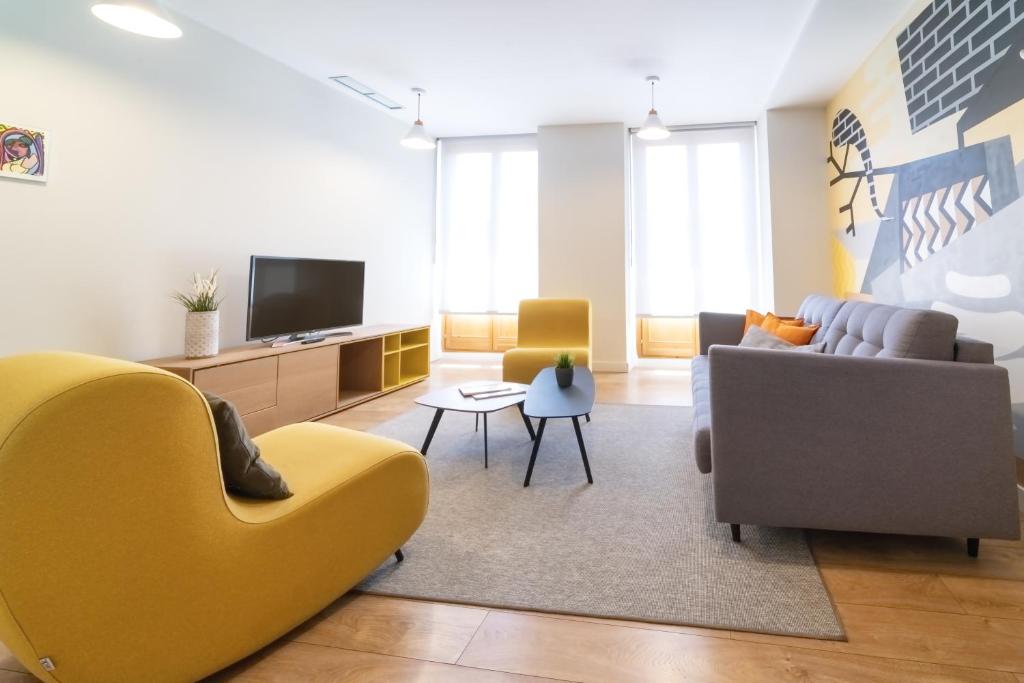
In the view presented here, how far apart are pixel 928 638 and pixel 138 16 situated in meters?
3.54

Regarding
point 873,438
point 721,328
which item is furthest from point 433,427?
point 721,328

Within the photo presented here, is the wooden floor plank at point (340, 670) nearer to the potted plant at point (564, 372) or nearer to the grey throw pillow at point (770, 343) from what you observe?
the potted plant at point (564, 372)

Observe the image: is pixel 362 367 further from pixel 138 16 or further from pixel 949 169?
pixel 949 169

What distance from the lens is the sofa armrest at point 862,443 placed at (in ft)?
5.08

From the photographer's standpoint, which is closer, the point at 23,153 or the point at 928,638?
the point at 928,638

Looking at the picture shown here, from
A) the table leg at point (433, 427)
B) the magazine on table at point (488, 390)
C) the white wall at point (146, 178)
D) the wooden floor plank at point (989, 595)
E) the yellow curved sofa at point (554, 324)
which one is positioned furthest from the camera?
the yellow curved sofa at point (554, 324)

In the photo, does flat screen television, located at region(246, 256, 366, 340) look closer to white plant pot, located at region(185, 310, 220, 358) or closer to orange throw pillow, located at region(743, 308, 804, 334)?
white plant pot, located at region(185, 310, 220, 358)

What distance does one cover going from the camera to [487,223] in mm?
6074

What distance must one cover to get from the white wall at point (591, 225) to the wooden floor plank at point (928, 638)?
4169 mm

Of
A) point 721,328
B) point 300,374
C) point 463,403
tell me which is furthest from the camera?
point 721,328

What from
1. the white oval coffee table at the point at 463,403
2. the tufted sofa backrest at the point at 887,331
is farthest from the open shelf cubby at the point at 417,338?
the tufted sofa backrest at the point at 887,331

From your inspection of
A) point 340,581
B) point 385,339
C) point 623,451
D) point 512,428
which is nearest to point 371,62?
point 385,339

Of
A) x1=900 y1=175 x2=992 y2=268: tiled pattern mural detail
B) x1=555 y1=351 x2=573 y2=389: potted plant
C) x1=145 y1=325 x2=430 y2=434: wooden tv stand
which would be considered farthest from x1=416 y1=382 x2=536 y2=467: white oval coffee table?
x1=900 y1=175 x2=992 y2=268: tiled pattern mural detail

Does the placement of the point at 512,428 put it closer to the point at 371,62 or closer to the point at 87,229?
the point at 87,229
